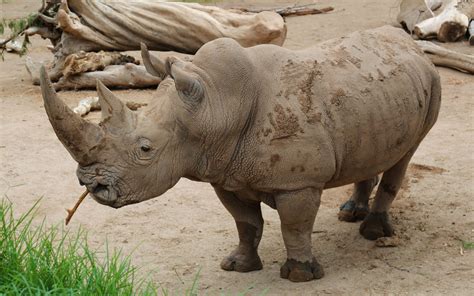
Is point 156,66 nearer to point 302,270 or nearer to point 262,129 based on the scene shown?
point 262,129

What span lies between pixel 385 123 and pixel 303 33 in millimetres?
7333

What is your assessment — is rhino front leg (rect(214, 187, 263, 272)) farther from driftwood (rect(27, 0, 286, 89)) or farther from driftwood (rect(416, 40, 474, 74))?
driftwood (rect(416, 40, 474, 74))

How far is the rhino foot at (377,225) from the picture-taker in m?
5.78

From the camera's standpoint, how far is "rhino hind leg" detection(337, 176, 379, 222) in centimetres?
615

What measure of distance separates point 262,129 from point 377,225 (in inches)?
53.2

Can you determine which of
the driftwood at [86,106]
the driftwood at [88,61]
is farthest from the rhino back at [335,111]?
the driftwood at [88,61]

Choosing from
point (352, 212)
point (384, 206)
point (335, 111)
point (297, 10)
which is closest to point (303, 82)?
point (335, 111)

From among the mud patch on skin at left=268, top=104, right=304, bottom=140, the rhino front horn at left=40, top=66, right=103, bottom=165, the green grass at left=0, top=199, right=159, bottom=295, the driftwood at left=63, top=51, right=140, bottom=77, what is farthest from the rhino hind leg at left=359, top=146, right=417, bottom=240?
the driftwood at left=63, top=51, right=140, bottom=77

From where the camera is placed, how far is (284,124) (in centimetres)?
483

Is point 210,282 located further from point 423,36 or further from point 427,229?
point 423,36

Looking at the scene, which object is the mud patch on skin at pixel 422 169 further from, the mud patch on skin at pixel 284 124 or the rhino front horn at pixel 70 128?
the rhino front horn at pixel 70 128

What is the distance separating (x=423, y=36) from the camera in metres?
11.1

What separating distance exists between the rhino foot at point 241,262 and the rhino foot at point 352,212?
97cm

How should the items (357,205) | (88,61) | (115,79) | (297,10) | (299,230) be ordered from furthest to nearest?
(297,10), (88,61), (115,79), (357,205), (299,230)
